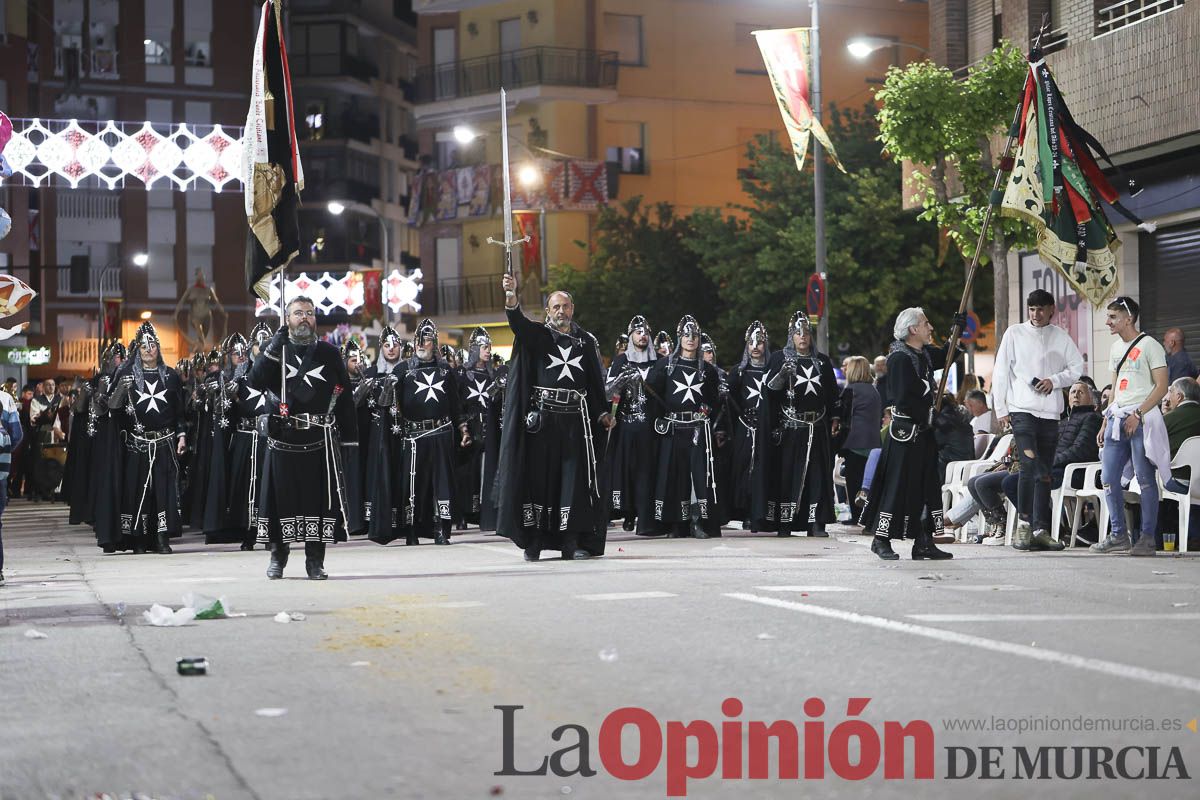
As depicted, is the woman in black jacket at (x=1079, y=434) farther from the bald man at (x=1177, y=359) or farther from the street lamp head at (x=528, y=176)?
the street lamp head at (x=528, y=176)

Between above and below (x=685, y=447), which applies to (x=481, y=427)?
above

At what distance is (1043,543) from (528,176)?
4494cm

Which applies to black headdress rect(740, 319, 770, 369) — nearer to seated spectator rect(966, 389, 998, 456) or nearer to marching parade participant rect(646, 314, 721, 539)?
marching parade participant rect(646, 314, 721, 539)

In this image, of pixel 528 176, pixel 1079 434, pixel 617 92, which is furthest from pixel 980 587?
pixel 617 92

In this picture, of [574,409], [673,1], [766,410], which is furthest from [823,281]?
[673,1]

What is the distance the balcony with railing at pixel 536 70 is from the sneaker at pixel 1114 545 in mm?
47271

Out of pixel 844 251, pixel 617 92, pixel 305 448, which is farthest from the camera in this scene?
pixel 617 92

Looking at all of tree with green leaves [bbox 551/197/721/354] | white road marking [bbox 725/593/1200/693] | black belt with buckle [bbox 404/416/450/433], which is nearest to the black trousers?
white road marking [bbox 725/593/1200/693]

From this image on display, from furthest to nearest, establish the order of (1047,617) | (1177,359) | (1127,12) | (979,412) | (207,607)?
(1127,12) < (979,412) < (1177,359) < (207,607) < (1047,617)

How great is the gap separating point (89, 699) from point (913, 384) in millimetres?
8494

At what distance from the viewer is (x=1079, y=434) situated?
17359mm

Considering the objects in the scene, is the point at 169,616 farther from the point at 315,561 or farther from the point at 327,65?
the point at 327,65

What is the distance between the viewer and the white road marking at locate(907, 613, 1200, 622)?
9.98 meters

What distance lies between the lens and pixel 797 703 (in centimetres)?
721
